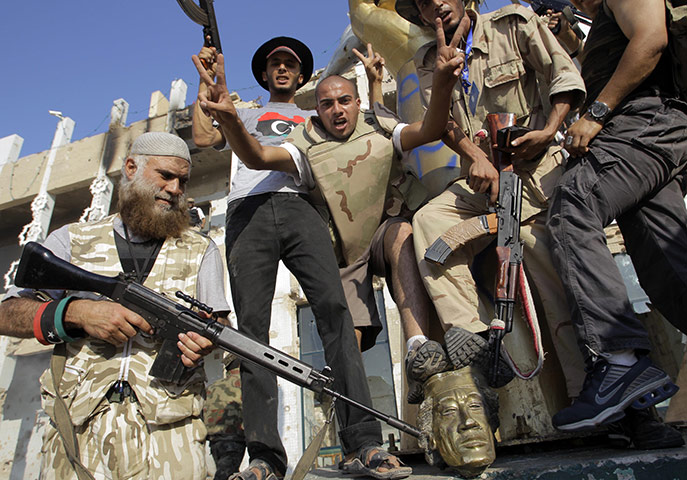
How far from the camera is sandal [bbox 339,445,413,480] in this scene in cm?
178

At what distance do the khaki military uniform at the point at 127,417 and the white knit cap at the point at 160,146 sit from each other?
113 centimetres

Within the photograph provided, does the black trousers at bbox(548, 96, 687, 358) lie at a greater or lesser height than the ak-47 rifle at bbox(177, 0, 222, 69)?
lesser

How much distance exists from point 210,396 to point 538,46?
3.65 m

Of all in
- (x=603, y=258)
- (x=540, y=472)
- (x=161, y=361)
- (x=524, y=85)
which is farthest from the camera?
(x=524, y=85)

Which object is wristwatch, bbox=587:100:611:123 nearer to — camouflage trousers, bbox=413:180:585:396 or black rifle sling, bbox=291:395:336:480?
camouflage trousers, bbox=413:180:585:396

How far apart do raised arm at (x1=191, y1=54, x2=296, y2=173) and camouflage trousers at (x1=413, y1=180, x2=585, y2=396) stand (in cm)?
93

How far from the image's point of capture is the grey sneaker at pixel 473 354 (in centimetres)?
207

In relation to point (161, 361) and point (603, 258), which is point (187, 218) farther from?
point (603, 258)

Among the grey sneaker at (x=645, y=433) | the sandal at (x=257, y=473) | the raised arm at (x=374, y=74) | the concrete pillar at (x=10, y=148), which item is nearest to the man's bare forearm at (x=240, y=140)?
the raised arm at (x=374, y=74)

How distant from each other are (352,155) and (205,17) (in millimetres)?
1630

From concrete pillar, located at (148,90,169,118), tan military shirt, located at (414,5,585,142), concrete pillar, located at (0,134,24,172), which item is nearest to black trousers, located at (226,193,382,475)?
tan military shirt, located at (414,5,585,142)

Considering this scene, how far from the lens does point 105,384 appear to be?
2.08 metres

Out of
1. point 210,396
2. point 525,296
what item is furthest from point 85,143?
point 525,296

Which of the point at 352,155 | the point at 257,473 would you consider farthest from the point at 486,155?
the point at 257,473
